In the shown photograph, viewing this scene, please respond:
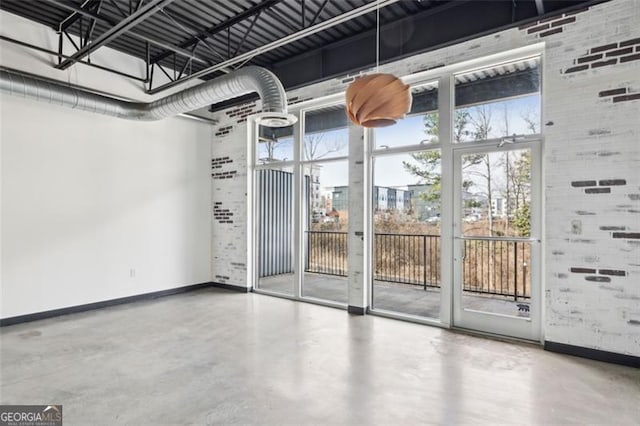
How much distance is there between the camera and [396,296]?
17.7 ft

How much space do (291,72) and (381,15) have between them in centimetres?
180

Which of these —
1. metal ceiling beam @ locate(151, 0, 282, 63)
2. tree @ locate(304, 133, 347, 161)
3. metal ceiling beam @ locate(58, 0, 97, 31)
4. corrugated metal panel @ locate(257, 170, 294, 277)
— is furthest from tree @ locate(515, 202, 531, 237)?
metal ceiling beam @ locate(58, 0, 97, 31)

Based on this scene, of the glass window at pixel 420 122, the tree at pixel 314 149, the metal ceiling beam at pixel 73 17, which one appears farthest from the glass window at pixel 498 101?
the metal ceiling beam at pixel 73 17

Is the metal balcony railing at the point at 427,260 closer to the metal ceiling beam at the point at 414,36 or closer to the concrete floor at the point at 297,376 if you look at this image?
the concrete floor at the point at 297,376

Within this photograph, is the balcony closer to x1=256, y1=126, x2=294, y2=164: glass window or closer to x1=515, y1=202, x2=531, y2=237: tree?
x1=515, y1=202, x2=531, y2=237: tree

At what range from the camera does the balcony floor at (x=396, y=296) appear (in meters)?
4.12

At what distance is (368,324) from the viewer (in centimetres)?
447

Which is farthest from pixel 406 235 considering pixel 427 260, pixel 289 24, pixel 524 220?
pixel 289 24

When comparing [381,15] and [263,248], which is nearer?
[381,15]

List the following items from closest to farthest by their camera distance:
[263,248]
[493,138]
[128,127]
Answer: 1. [493,138]
2. [128,127]
3. [263,248]

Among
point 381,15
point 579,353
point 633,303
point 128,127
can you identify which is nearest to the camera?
point 633,303

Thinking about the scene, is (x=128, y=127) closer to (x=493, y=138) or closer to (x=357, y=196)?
(x=357, y=196)

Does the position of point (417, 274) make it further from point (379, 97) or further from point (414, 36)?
point (379, 97)

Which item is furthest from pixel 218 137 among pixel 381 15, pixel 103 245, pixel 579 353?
pixel 579 353
